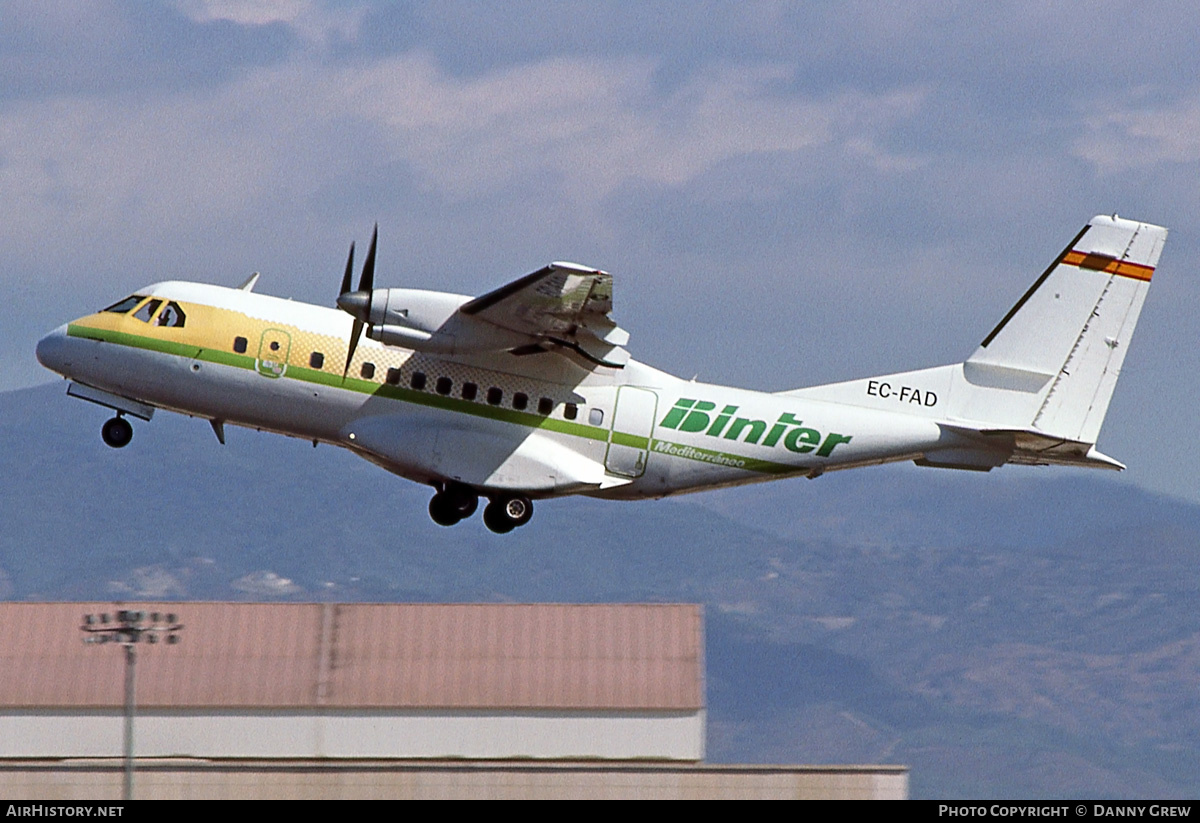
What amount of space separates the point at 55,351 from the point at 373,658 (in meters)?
19.2

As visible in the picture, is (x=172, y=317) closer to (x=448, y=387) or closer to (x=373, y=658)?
(x=448, y=387)

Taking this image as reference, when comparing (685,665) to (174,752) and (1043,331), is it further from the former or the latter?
(1043,331)

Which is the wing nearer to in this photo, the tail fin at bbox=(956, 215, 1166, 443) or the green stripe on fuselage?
the green stripe on fuselage

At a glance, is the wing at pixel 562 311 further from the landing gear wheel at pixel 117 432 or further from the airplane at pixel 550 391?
the landing gear wheel at pixel 117 432

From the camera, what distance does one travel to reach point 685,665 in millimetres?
45250

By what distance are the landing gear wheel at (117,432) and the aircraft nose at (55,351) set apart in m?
1.22

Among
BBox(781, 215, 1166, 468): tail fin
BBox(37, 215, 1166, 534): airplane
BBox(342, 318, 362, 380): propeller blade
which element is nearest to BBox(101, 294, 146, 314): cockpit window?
BBox(37, 215, 1166, 534): airplane

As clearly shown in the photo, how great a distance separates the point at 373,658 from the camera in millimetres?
46219

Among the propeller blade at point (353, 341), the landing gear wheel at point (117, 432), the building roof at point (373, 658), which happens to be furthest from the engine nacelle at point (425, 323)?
the building roof at point (373, 658)

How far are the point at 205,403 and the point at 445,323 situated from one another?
4.30m

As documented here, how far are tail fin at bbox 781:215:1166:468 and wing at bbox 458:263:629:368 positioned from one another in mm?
4207
